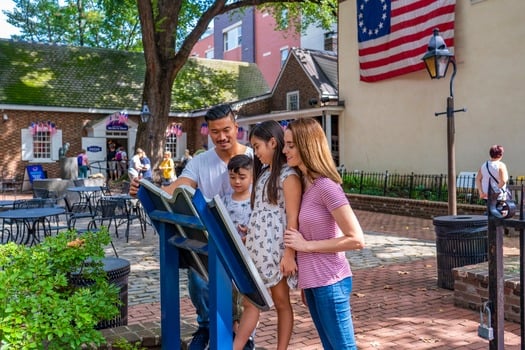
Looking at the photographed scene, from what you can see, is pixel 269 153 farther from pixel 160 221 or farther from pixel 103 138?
pixel 103 138

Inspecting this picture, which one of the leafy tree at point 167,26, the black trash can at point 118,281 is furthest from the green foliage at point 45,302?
the leafy tree at point 167,26

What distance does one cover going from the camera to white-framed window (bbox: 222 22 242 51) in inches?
1517

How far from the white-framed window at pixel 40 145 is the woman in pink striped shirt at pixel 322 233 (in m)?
23.8

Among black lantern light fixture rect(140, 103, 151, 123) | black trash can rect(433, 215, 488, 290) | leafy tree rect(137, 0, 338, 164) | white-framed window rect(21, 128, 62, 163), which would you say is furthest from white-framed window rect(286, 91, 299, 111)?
black trash can rect(433, 215, 488, 290)

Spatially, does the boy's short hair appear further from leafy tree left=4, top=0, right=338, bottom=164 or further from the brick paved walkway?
leafy tree left=4, top=0, right=338, bottom=164

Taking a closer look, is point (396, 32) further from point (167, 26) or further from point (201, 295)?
point (201, 295)

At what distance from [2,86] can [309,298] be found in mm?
25023

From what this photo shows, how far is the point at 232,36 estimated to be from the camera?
129 ft

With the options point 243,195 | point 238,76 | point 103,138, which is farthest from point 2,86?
point 243,195

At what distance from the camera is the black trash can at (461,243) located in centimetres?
604

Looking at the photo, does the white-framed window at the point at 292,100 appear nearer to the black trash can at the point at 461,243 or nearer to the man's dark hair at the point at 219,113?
the black trash can at the point at 461,243

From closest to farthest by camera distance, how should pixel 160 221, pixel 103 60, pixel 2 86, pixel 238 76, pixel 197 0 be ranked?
pixel 160 221, pixel 197 0, pixel 2 86, pixel 103 60, pixel 238 76

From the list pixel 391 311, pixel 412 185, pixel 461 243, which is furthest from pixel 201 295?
pixel 412 185

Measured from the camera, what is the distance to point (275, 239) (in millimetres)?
2768
